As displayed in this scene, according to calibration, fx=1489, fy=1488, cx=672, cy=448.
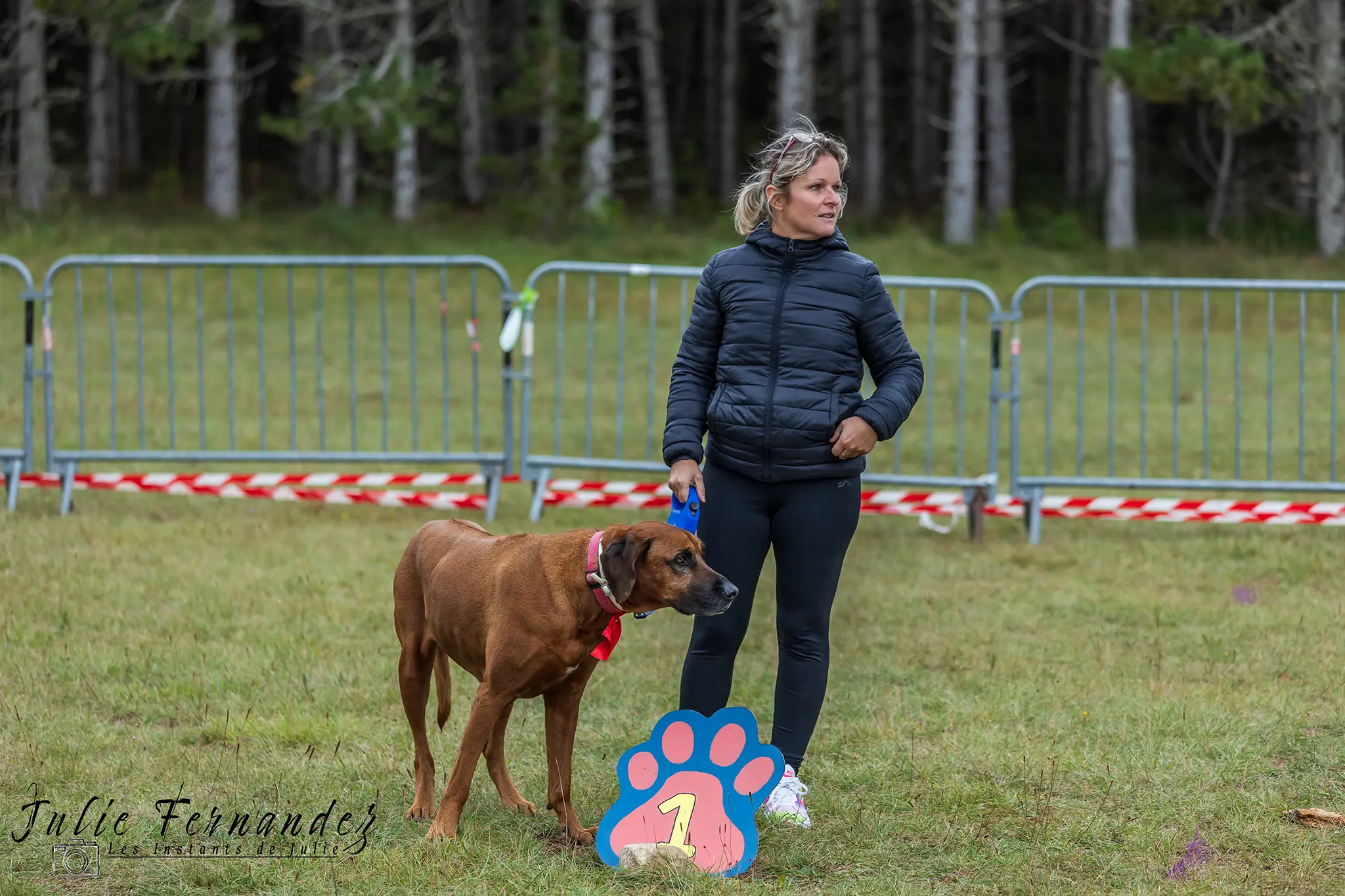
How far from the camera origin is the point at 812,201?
412cm

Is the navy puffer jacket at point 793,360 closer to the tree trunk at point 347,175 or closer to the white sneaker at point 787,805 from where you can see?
the white sneaker at point 787,805

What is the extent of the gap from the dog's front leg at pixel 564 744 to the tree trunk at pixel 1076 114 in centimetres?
2952

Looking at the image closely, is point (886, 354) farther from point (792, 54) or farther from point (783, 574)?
point (792, 54)

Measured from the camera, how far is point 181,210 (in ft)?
82.4

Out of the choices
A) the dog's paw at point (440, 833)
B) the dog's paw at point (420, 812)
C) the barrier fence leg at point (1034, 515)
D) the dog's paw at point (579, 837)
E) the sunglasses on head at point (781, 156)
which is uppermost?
the sunglasses on head at point (781, 156)

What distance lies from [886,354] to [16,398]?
10540 millimetres

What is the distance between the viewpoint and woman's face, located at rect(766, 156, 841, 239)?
163 inches

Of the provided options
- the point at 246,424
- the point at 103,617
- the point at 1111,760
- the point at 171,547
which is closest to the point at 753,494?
the point at 1111,760

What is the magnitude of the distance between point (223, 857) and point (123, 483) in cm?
543

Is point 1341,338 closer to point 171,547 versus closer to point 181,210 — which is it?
point 171,547

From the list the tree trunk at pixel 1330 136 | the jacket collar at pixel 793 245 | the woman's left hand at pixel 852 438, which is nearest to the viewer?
the woman's left hand at pixel 852 438

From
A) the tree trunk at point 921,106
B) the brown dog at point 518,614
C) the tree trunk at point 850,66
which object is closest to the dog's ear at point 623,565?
the brown dog at point 518,614

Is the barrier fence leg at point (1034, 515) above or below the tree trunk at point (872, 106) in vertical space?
below

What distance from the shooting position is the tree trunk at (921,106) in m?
34.0
